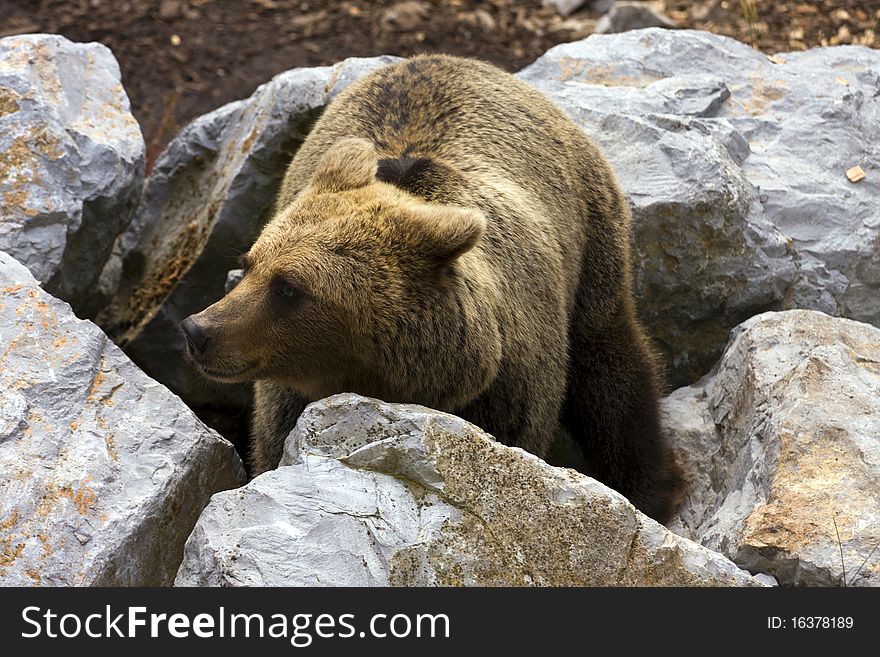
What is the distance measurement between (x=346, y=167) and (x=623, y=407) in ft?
6.69

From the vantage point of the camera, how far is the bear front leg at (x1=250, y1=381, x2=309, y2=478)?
4.68 m

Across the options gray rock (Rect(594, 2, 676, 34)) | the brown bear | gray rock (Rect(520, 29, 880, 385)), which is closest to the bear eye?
the brown bear

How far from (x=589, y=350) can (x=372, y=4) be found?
6189 millimetres

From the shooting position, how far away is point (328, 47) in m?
10.1

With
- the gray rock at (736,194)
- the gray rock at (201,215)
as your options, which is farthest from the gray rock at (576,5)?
the gray rock at (201,215)

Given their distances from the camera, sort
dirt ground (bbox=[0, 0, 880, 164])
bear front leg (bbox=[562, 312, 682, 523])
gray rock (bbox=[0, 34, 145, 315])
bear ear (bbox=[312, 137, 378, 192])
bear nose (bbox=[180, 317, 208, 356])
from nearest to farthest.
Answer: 1. bear nose (bbox=[180, 317, 208, 356])
2. bear ear (bbox=[312, 137, 378, 192])
3. gray rock (bbox=[0, 34, 145, 315])
4. bear front leg (bbox=[562, 312, 682, 523])
5. dirt ground (bbox=[0, 0, 880, 164])

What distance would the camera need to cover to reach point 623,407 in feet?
18.5

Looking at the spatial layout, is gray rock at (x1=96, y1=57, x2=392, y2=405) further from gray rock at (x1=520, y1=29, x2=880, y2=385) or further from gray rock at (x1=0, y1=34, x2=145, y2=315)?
gray rock at (x1=520, y1=29, x2=880, y2=385)

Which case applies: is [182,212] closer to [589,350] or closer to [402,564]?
[589,350]

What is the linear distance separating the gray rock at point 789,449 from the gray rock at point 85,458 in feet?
6.40

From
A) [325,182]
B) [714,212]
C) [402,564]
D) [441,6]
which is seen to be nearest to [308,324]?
[325,182]

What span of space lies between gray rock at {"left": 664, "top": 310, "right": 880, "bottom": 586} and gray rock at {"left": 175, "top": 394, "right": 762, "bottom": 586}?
0.37 m

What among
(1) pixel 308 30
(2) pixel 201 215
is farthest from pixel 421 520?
(1) pixel 308 30

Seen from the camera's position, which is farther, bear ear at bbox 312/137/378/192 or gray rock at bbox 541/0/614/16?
gray rock at bbox 541/0/614/16
